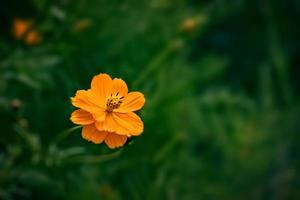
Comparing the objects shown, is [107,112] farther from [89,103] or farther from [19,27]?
[19,27]

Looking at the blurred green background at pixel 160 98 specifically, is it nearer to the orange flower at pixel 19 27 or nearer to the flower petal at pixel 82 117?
the orange flower at pixel 19 27

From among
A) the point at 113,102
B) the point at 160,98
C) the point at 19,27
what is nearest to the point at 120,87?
the point at 113,102

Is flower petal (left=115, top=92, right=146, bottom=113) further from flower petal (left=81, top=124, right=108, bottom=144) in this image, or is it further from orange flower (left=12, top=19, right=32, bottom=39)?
orange flower (left=12, top=19, right=32, bottom=39)

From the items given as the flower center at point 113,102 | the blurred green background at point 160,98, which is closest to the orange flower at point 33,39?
the blurred green background at point 160,98

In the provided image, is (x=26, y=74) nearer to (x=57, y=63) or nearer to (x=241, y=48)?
(x=57, y=63)

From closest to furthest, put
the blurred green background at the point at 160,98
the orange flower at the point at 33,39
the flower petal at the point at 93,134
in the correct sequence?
the flower petal at the point at 93,134 → the blurred green background at the point at 160,98 → the orange flower at the point at 33,39

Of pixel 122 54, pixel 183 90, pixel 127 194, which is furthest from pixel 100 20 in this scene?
pixel 127 194

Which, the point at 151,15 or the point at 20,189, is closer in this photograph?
the point at 20,189
